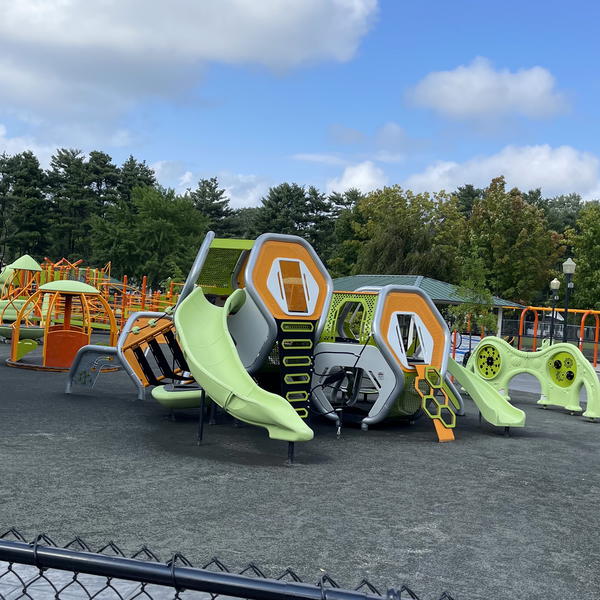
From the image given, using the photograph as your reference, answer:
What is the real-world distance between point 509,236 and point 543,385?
30.7m

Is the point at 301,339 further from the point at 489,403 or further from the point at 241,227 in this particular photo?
the point at 241,227

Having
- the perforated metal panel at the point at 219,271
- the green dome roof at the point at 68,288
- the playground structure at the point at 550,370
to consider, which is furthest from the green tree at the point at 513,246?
the perforated metal panel at the point at 219,271

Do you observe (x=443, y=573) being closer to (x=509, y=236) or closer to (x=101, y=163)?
(x=509, y=236)

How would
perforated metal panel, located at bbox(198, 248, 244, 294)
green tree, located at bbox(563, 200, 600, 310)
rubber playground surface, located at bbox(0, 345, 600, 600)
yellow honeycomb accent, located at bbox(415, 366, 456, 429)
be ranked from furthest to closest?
green tree, located at bbox(563, 200, 600, 310) → perforated metal panel, located at bbox(198, 248, 244, 294) → yellow honeycomb accent, located at bbox(415, 366, 456, 429) → rubber playground surface, located at bbox(0, 345, 600, 600)

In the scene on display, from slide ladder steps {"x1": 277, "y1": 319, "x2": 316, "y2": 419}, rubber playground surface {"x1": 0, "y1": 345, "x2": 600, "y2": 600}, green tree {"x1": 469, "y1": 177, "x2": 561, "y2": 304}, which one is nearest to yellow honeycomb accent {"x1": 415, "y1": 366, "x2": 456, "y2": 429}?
rubber playground surface {"x1": 0, "y1": 345, "x2": 600, "y2": 600}

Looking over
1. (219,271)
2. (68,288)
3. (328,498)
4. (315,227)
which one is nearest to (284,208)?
(315,227)

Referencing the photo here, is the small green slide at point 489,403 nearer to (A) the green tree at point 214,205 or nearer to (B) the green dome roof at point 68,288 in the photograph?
(B) the green dome roof at point 68,288

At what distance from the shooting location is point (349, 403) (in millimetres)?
12742

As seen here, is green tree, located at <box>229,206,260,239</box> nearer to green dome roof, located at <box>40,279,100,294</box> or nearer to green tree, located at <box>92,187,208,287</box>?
green tree, located at <box>92,187,208,287</box>

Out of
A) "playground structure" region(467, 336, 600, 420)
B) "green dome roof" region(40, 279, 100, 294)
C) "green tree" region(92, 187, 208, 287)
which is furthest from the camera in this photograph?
"green tree" region(92, 187, 208, 287)

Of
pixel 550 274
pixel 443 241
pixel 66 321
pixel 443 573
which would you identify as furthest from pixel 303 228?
pixel 443 573

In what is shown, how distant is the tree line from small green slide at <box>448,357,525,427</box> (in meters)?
12.3

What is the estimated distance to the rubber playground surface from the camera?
563cm

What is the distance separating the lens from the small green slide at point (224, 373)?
9.05 m
